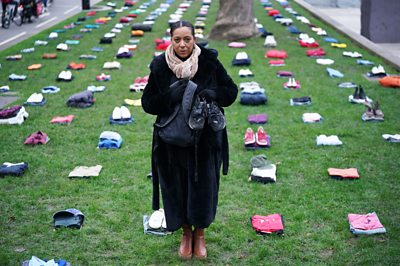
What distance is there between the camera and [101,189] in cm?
636

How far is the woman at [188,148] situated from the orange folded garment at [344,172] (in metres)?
2.28

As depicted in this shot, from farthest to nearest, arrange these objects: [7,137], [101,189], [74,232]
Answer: [7,137] → [101,189] → [74,232]

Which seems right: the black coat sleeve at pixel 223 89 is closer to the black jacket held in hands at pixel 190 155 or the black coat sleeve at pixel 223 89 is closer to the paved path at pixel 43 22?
the black jacket held in hands at pixel 190 155

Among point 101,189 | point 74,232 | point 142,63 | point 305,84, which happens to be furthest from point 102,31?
point 74,232

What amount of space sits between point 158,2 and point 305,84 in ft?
45.4

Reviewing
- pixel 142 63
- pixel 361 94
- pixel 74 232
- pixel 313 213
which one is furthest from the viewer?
pixel 142 63

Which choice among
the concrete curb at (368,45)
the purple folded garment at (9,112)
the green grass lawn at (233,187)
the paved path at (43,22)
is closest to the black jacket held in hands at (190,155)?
the green grass lawn at (233,187)

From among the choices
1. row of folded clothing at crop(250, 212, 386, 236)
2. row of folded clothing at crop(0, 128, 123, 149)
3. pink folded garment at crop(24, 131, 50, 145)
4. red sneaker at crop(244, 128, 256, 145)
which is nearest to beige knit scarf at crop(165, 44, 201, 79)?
row of folded clothing at crop(250, 212, 386, 236)

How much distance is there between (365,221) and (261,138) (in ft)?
7.89

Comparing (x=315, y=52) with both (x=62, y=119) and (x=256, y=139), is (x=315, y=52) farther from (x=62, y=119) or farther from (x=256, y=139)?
(x=62, y=119)

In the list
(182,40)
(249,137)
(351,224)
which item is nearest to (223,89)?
(182,40)

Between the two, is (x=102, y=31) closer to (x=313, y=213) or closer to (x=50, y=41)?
(x=50, y=41)

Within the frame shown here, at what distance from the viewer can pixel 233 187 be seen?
20.9 feet

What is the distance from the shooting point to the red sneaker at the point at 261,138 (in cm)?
755
